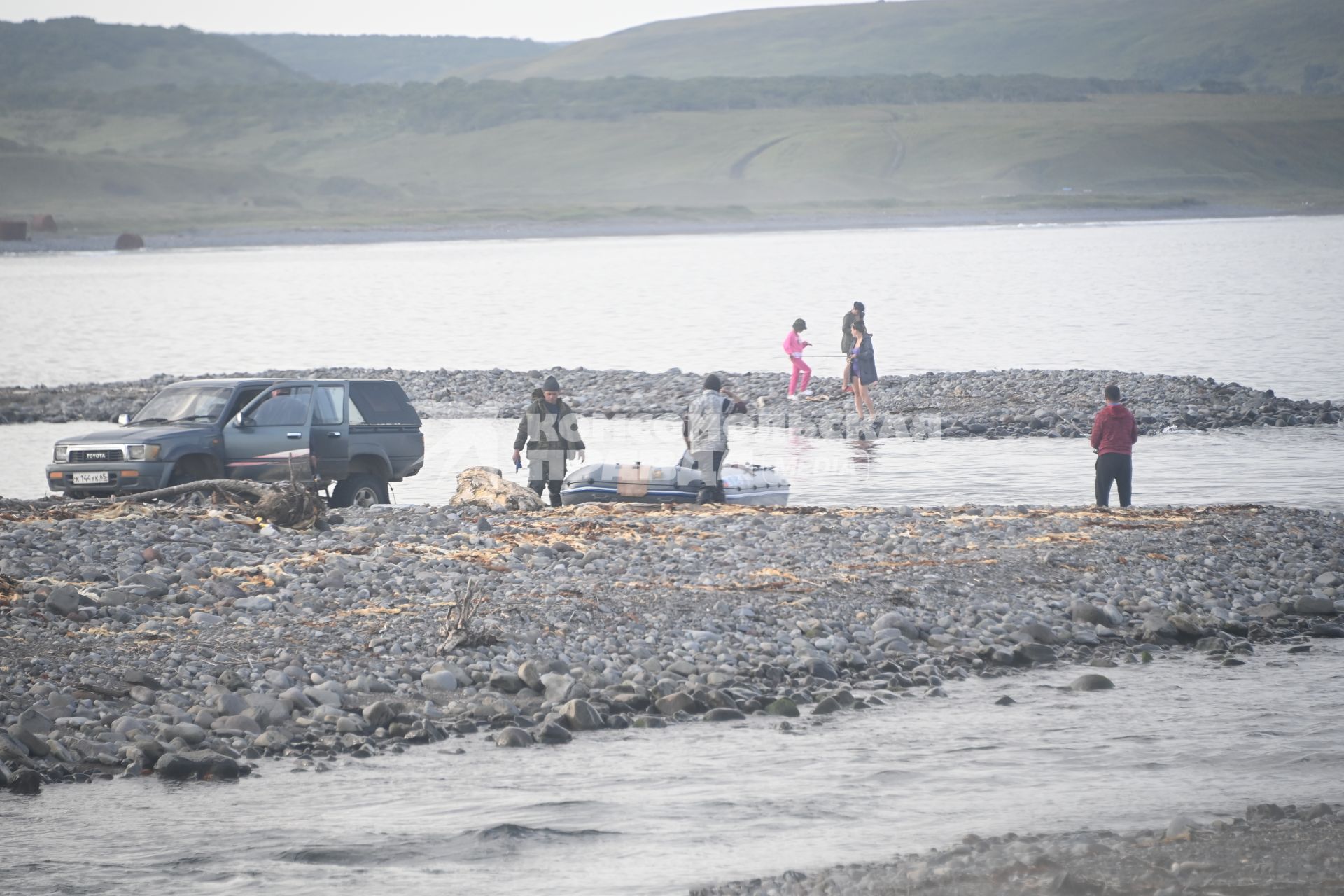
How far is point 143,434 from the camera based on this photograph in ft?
60.5

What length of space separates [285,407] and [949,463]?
11.1 m

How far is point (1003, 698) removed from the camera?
486 inches

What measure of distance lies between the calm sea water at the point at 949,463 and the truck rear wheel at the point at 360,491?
2.27m

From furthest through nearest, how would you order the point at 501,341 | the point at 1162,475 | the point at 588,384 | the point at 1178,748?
the point at 501,341 → the point at 588,384 → the point at 1162,475 → the point at 1178,748

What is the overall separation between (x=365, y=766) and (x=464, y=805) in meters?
0.97

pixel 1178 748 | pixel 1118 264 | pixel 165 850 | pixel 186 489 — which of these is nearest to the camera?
pixel 165 850

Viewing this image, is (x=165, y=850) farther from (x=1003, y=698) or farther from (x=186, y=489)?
(x=186, y=489)

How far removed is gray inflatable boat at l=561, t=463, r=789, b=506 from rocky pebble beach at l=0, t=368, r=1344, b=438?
10.1 meters

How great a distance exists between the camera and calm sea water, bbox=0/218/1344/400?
4797cm

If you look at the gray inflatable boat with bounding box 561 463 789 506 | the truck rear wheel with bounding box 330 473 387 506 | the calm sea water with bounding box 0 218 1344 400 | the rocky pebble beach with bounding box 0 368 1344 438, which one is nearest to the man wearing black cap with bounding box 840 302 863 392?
the rocky pebble beach with bounding box 0 368 1344 438

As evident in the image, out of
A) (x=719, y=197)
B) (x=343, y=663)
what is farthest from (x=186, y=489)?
(x=719, y=197)

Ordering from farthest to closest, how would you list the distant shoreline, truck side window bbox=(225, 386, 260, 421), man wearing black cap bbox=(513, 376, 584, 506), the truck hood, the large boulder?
1. the distant shoreline
2. truck side window bbox=(225, 386, 260, 421)
3. man wearing black cap bbox=(513, 376, 584, 506)
4. the truck hood
5. the large boulder

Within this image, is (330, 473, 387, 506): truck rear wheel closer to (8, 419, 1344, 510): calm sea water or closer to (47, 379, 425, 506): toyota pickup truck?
(47, 379, 425, 506): toyota pickup truck

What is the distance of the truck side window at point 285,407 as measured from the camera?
18875 millimetres
